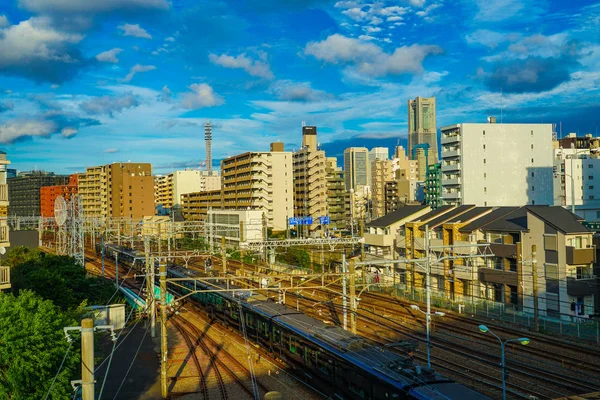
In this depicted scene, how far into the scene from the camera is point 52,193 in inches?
4953

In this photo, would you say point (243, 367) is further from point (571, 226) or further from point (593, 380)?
point (571, 226)

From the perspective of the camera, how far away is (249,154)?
258 ft

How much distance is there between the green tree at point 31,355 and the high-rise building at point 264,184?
60.9 m

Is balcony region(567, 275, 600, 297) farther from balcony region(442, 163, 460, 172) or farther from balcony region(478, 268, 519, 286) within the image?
Answer: balcony region(442, 163, 460, 172)

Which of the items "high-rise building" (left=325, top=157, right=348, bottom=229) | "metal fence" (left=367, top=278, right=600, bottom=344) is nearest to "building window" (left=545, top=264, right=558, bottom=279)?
"metal fence" (left=367, top=278, right=600, bottom=344)

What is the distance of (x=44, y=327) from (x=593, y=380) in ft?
53.3

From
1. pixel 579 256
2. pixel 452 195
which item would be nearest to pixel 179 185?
pixel 452 195

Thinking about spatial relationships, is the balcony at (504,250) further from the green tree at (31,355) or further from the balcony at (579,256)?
the green tree at (31,355)

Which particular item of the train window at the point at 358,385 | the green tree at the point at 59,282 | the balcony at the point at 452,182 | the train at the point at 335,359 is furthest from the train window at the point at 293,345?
the balcony at the point at 452,182

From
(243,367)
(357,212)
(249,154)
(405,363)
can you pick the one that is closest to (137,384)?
(243,367)

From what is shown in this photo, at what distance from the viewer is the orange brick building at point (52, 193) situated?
122188 mm

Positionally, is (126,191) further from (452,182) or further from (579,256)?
(579,256)

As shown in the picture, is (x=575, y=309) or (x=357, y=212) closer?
(x=575, y=309)

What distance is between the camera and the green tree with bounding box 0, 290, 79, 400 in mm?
13055
